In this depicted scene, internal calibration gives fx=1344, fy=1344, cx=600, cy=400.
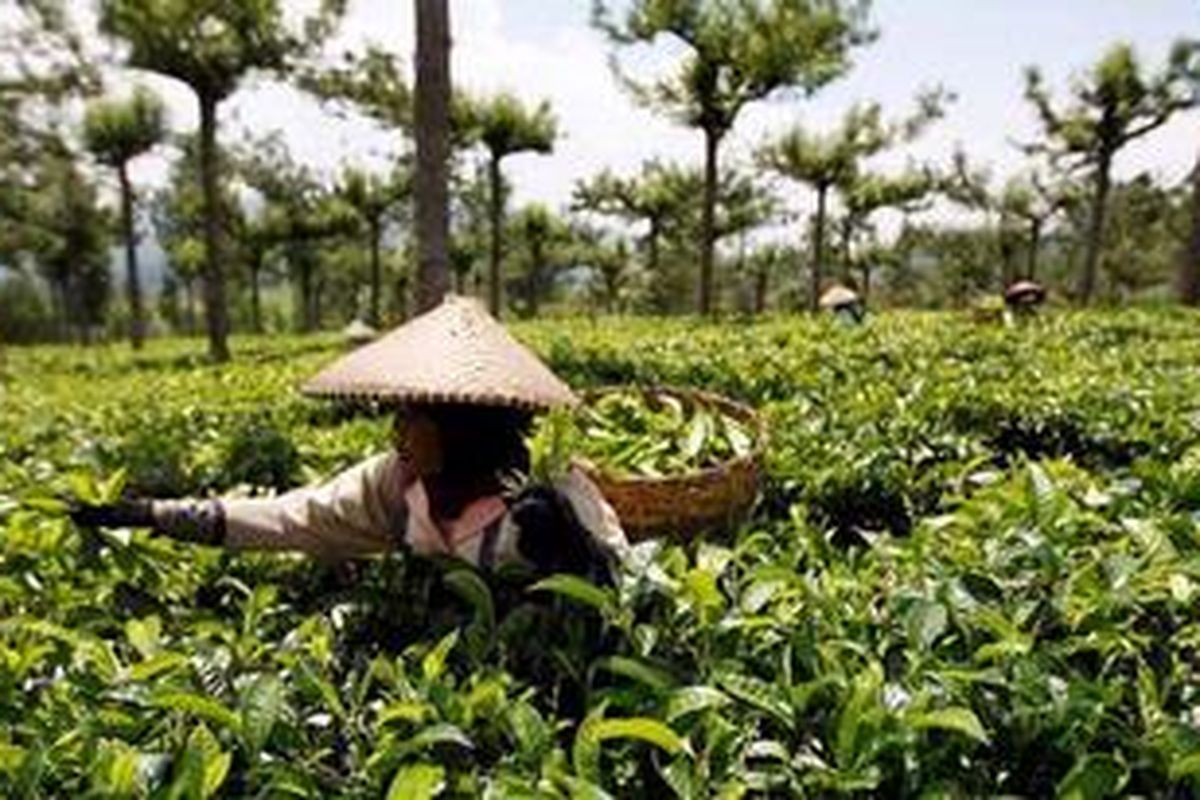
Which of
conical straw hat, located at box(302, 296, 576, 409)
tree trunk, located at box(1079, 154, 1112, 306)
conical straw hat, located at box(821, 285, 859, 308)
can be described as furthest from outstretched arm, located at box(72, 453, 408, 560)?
tree trunk, located at box(1079, 154, 1112, 306)

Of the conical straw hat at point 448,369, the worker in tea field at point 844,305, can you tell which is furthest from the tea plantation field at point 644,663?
the worker in tea field at point 844,305

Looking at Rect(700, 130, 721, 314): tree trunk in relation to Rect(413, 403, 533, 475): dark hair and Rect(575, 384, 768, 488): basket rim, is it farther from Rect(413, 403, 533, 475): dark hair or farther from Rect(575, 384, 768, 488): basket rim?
Rect(413, 403, 533, 475): dark hair

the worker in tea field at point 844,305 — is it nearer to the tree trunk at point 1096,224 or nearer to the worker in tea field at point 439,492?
the worker in tea field at point 439,492

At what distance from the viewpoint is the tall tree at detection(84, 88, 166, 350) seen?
1042 inches

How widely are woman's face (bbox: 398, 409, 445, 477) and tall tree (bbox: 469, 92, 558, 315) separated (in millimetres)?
23412

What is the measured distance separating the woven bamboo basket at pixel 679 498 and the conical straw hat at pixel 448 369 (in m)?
0.64

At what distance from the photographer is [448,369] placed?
3.22 m

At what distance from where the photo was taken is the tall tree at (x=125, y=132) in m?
26.5

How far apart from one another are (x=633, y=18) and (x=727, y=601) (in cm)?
2114

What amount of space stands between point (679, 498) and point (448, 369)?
112 cm

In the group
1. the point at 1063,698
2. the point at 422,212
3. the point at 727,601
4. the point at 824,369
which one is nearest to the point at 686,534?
the point at 727,601

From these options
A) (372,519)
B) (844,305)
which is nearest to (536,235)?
(844,305)

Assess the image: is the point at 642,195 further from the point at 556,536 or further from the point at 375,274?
the point at 556,536

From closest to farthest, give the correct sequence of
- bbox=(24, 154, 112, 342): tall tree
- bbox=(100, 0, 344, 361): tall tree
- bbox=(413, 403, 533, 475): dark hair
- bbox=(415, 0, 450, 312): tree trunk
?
bbox=(413, 403, 533, 475): dark hair < bbox=(415, 0, 450, 312): tree trunk < bbox=(100, 0, 344, 361): tall tree < bbox=(24, 154, 112, 342): tall tree
